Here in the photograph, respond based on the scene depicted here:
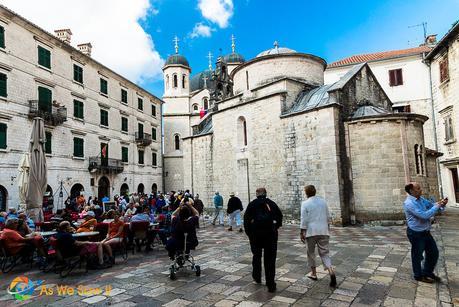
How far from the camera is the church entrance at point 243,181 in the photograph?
17.1 meters

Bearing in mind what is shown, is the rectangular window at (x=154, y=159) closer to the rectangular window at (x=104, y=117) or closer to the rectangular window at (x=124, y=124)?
the rectangular window at (x=124, y=124)

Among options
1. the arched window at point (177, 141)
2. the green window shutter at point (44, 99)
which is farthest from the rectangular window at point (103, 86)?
the arched window at point (177, 141)

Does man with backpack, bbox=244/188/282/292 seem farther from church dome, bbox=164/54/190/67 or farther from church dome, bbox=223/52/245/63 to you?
church dome, bbox=223/52/245/63

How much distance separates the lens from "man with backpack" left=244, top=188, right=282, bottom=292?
501cm

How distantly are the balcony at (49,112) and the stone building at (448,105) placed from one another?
25553 millimetres

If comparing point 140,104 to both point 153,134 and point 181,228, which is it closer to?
point 153,134

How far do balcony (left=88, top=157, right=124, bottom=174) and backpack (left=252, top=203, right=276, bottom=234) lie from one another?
2101 centimetres

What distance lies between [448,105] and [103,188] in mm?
26237

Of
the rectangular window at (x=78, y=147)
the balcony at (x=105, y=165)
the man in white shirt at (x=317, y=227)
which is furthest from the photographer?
the balcony at (x=105, y=165)

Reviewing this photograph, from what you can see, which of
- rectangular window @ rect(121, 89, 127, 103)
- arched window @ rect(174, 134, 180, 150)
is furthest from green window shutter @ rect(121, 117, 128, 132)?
arched window @ rect(174, 134, 180, 150)

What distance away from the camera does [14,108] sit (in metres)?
17.9

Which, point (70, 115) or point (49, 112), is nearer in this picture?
point (49, 112)

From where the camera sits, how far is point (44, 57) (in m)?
20.3

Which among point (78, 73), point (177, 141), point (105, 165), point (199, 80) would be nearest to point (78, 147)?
point (105, 165)
